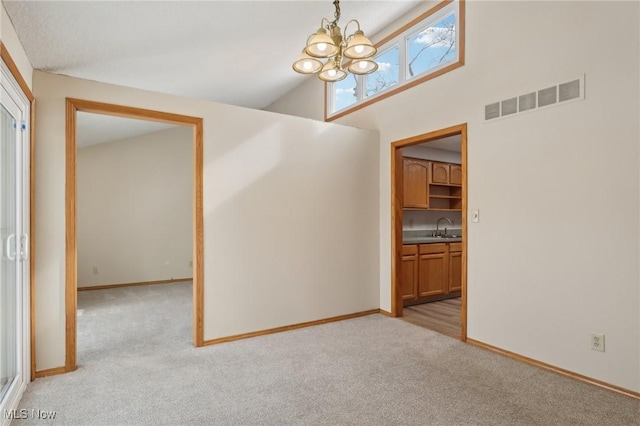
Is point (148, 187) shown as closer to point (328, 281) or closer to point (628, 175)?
point (328, 281)

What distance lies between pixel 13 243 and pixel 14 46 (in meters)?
1.31

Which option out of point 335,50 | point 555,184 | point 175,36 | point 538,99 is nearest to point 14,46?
point 175,36

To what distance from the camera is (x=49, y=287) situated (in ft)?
9.29

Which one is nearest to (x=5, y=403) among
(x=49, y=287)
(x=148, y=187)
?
(x=49, y=287)

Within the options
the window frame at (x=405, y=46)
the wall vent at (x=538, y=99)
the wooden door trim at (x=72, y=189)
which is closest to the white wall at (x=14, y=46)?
the wooden door trim at (x=72, y=189)

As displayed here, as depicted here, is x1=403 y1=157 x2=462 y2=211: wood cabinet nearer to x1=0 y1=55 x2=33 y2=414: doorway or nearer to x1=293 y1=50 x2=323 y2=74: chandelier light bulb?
x1=293 y1=50 x2=323 y2=74: chandelier light bulb

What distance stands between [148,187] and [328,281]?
15.3 feet

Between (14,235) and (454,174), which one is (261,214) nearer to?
(14,235)

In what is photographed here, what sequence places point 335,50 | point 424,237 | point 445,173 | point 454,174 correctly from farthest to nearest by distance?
point 454,174
point 445,173
point 424,237
point 335,50

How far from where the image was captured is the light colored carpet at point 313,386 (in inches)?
88.7

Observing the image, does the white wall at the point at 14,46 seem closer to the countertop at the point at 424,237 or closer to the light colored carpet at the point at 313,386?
the light colored carpet at the point at 313,386

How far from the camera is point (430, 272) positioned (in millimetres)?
5203

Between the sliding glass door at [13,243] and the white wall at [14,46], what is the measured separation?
0.58ft

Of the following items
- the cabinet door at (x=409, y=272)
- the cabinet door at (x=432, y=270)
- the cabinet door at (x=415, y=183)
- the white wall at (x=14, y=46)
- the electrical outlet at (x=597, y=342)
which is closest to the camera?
the white wall at (x=14, y=46)
